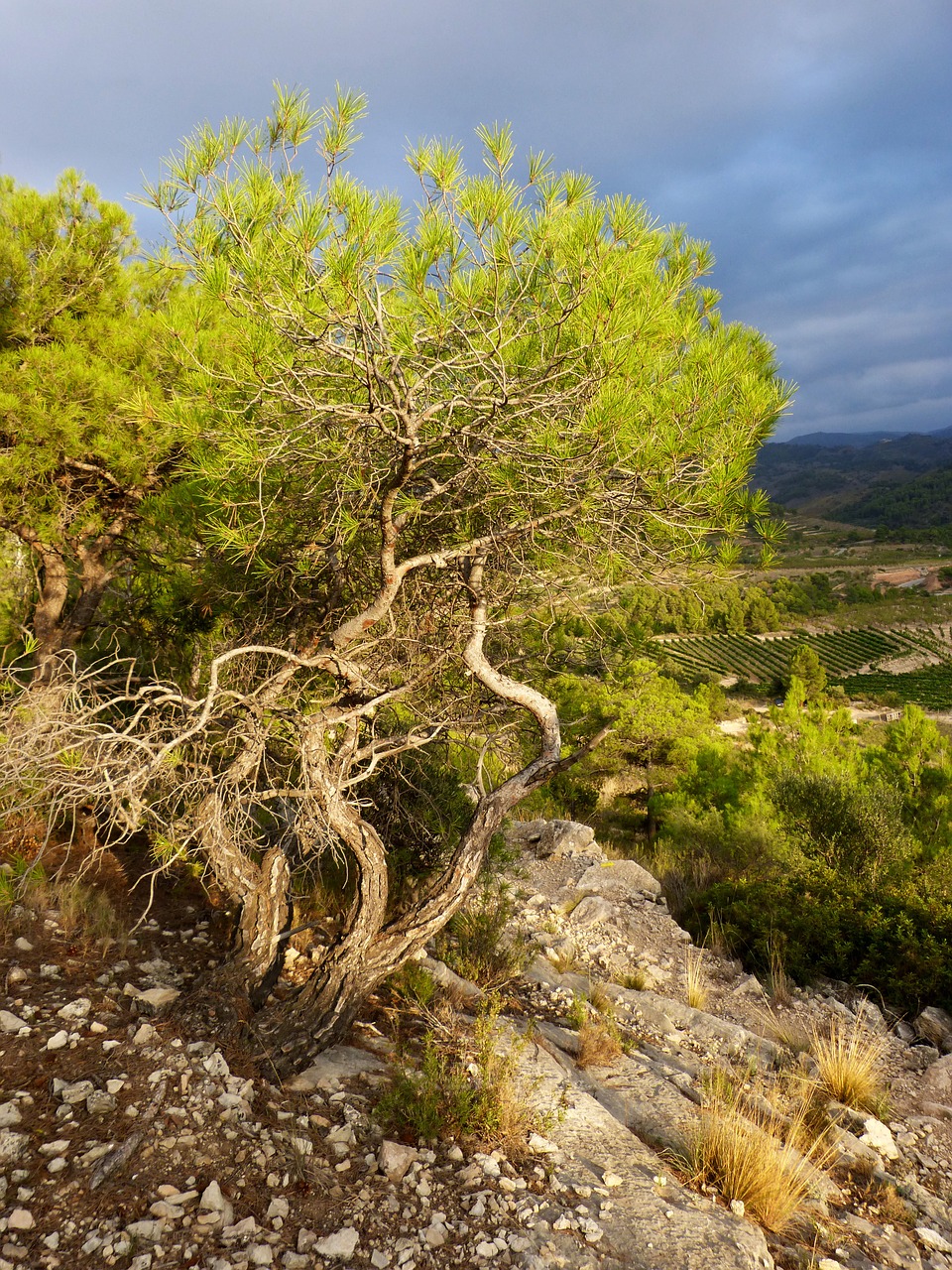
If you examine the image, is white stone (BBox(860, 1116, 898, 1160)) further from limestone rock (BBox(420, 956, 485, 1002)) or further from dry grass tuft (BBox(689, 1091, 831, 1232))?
limestone rock (BBox(420, 956, 485, 1002))

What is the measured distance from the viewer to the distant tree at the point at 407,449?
2924 mm

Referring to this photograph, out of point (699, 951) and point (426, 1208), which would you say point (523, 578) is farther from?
point (699, 951)

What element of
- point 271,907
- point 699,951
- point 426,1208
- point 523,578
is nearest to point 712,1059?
point 699,951

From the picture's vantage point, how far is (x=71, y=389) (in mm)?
4863

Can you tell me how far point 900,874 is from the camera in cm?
685

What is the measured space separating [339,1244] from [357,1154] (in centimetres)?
48

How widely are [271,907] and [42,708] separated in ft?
5.59

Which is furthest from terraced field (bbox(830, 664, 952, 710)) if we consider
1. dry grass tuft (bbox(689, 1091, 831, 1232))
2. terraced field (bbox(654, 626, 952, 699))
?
dry grass tuft (bbox(689, 1091, 831, 1232))

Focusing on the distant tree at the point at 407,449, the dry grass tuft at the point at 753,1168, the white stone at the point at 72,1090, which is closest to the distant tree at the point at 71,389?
the distant tree at the point at 407,449

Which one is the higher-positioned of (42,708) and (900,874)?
(42,708)

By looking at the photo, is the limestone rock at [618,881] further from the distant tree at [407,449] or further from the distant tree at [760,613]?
the distant tree at [760,613]

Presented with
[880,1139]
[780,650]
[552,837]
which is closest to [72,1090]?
[880,1139]

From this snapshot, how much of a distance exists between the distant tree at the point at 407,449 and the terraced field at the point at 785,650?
53.2 m

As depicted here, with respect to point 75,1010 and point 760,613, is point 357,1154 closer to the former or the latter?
point 75,1010
